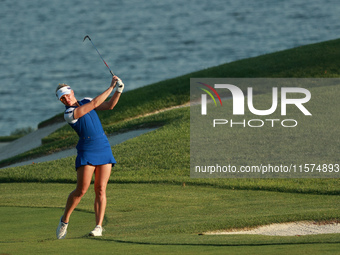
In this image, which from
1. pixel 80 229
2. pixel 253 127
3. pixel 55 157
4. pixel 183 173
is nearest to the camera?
pixel 80 229

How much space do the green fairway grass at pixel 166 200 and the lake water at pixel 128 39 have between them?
33920 millimetres

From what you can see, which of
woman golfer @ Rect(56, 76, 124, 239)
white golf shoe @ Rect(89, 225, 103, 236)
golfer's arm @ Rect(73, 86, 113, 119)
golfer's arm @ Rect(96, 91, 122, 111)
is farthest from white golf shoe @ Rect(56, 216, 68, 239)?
golfer's arm @ Rect(96, 91, 122, 111)

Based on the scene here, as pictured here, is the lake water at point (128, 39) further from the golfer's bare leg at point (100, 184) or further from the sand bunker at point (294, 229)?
the golfer's bare leg at point (100, 184)

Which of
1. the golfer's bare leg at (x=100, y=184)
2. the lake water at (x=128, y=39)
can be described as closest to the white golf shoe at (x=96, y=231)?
the golfer's bare leg at (x=100, y=184)

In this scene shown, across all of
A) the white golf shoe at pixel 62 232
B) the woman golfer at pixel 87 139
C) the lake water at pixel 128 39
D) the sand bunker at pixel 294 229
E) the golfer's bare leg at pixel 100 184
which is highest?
the lake water at pixel 128 39

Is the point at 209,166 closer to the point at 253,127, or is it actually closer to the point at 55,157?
the point at 253,127

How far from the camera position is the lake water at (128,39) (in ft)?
239

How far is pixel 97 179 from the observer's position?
36.1ft

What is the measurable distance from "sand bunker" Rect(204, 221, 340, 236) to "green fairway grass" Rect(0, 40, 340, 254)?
0.51 feet

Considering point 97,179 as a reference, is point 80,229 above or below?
below

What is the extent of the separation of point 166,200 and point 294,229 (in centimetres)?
378

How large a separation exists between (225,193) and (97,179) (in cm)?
569

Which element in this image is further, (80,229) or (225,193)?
(225,193)

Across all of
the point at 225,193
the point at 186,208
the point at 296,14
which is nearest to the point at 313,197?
the point at 225,193
